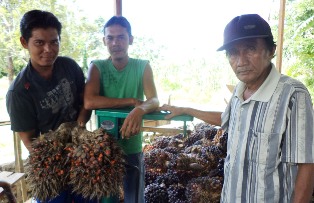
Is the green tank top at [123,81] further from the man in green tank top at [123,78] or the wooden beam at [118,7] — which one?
the wooden beam at [118,7]

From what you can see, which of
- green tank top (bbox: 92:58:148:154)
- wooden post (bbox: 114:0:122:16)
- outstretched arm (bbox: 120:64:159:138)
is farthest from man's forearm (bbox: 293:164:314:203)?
wooden post (bbox: 114:0:122:16)

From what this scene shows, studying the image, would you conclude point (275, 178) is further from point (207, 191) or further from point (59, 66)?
point (59, 66)

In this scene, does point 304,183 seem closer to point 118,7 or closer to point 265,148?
point 265,148

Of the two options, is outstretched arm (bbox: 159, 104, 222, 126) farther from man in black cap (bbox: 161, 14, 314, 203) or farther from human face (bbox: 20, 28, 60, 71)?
human face (bbox: 20, 28, 60, 71)

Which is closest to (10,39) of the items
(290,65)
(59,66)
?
(59,66)

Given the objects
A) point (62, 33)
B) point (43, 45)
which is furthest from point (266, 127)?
point (62, 33)

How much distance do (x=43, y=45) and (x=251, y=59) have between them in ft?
3.75

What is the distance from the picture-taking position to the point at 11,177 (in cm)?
267

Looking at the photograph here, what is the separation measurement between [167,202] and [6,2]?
199 inches

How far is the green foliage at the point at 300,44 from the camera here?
686cm

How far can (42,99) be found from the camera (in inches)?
61.4

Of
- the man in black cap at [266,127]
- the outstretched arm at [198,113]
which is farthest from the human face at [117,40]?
the man in black cap at [266,127]

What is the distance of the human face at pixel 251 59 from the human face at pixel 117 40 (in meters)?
0.82

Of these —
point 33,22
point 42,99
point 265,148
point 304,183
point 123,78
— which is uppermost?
point 33,22
